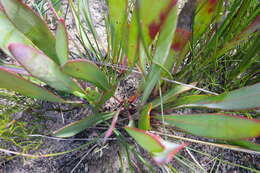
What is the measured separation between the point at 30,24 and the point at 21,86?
0.54 feet

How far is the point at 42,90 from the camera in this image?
26.7 inches

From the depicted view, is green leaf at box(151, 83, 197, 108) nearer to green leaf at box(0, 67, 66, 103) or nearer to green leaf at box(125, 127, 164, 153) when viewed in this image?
green leaf at box(125, 127, 164, 153)

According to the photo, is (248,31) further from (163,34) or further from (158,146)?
(158,146)

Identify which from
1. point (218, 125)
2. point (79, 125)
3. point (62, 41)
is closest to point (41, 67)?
point (62, 41)

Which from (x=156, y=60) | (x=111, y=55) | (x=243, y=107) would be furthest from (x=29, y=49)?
(x=243, y=107)

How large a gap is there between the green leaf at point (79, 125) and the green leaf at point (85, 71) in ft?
0.33

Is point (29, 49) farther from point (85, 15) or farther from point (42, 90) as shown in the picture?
point (85, 15)

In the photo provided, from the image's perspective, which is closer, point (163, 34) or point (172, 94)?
point (163, 34)

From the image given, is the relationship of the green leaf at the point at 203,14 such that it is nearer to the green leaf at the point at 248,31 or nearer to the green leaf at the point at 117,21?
the green leaf at the point at 248,31

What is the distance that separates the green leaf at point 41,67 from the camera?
511 millimetres

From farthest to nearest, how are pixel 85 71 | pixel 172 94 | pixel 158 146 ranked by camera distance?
pixel 172 94 → pixel 85 71 → pixel 158 146

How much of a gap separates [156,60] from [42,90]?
317 mm

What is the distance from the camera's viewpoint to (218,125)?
2.02 feet

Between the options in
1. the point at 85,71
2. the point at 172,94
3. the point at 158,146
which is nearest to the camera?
the point at 158,146
